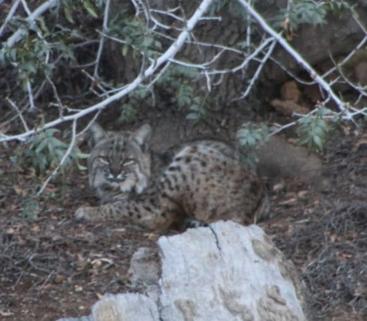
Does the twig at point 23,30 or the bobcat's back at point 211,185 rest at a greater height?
the twig at point 23,30

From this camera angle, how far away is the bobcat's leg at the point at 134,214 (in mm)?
8328

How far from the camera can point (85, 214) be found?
27.4ft

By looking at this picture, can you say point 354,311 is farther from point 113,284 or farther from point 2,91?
point 2,91

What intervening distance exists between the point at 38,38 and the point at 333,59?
2.89m

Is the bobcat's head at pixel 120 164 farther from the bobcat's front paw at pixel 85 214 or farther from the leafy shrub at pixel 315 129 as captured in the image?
the leafy shrub at pixel 315 129

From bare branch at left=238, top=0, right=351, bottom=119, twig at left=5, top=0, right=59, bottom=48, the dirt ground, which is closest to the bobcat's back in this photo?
the dirt ground

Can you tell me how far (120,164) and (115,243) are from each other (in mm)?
1125

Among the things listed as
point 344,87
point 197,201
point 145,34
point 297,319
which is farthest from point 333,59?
point 297,319

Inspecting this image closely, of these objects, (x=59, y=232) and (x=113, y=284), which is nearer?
(x=113, y=284)

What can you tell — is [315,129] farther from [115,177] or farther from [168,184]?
[115,177]

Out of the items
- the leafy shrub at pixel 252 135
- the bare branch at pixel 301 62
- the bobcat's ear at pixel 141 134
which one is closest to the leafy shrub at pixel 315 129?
the bare branch at pixel 301 62

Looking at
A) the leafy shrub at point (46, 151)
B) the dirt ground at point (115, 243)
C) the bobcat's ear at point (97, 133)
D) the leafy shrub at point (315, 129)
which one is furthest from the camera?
the bobcat's ear at point (97, 133)

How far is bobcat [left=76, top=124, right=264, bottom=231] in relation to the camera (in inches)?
327

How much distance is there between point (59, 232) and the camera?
7988 mm
